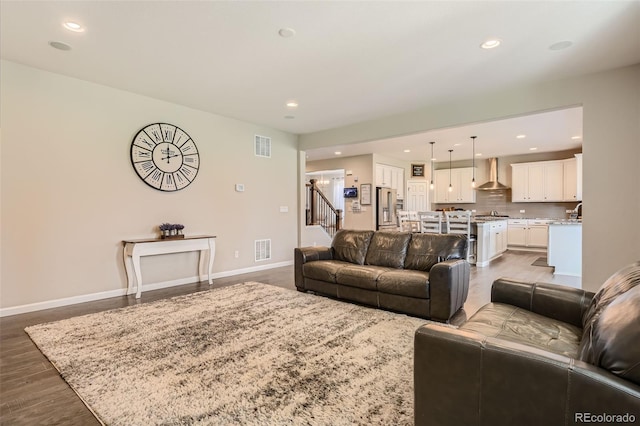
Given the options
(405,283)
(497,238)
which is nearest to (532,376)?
(405,283)

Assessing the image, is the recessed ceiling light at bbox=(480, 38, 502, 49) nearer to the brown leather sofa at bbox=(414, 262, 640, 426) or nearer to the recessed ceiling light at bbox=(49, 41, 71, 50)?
the brown leather sofa at bbox=(414, 262, 640, 426)

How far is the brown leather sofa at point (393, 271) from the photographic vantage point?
11.0 feet

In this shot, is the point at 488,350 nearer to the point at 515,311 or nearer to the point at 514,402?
the point at 514,402

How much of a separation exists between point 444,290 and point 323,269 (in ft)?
5.07

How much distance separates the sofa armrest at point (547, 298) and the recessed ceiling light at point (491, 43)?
2313 millimetres

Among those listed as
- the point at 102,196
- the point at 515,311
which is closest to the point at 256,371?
the point at 515,311

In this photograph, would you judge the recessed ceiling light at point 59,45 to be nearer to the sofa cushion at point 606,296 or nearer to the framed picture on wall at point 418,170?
the sofa cushion at point 606,296

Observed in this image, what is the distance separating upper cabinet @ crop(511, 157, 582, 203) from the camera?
8.58 metres

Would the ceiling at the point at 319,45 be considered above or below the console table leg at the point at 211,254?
above

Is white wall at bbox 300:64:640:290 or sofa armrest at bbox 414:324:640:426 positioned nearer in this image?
sofa armrest at bbox 414:324:640:426

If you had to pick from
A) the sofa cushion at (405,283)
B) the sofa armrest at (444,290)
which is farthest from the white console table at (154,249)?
the sofa armrest at (444,290)

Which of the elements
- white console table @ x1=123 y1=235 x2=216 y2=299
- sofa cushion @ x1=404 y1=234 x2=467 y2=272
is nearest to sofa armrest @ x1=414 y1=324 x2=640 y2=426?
sofa cushion @ x1=404 y1=234 x2=467 y2=272

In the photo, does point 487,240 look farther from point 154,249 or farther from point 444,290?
point 154,249

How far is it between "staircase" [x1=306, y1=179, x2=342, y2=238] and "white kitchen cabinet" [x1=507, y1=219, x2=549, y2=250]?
5004 millimetres
